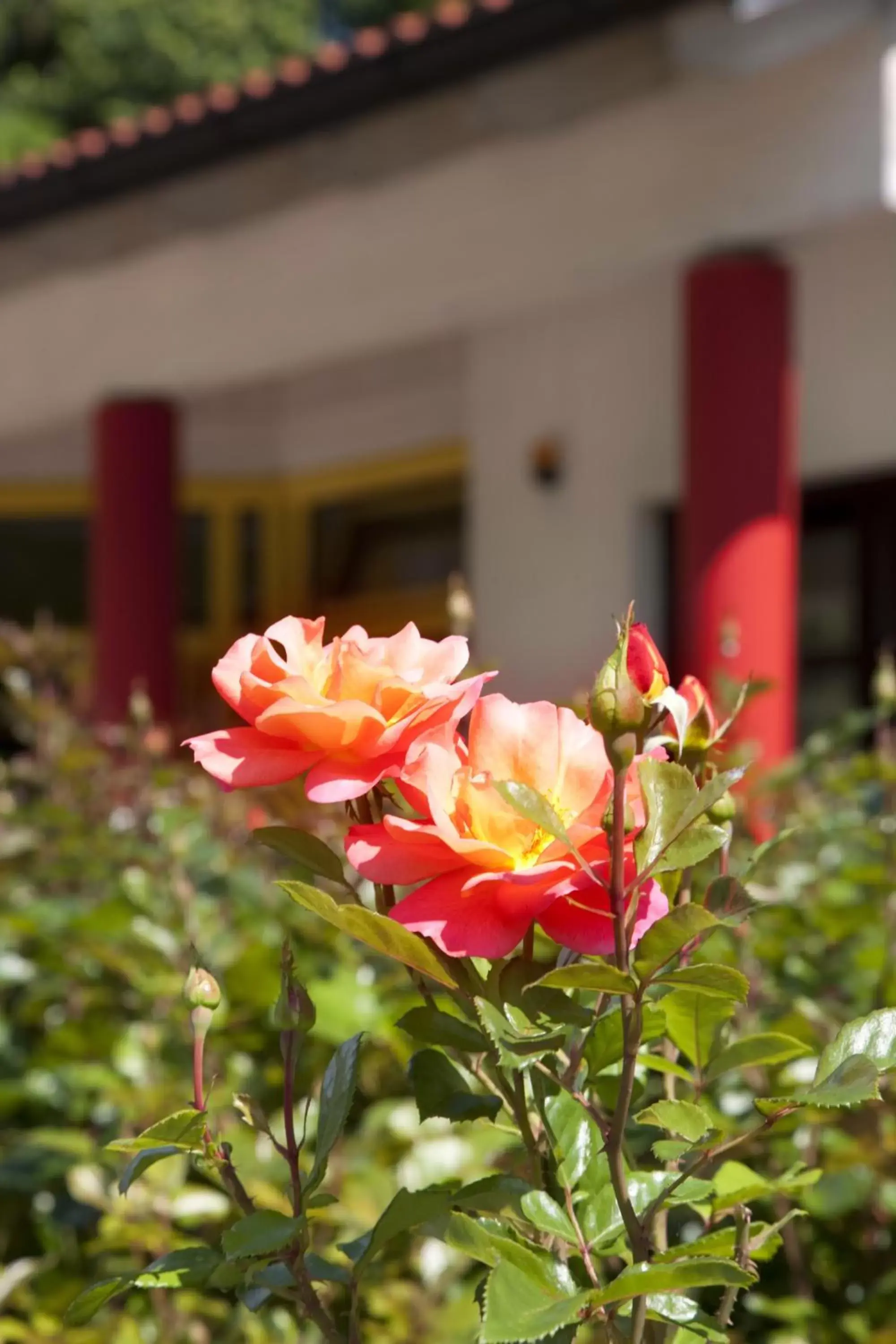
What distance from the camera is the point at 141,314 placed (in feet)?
22.2

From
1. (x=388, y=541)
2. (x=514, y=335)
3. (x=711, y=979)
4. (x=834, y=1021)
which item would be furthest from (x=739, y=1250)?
(x=388, y=541)

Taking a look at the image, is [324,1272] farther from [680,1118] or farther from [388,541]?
[388,541]

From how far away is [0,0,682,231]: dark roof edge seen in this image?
461 centimetres

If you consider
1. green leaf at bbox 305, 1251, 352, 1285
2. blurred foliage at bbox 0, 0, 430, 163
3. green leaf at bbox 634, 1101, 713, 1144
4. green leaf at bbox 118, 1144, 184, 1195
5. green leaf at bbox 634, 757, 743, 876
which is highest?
blurred foliage at bbox 0, 0, 430, 163

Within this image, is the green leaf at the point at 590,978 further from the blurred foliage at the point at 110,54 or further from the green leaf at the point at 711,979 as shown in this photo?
the blurred foliage at the point at 110,54

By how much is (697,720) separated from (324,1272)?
375 millimetres

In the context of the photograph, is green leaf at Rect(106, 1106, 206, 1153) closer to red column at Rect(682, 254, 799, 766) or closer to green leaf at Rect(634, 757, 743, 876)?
green leaf at Rect(634, 757, 743, 876)

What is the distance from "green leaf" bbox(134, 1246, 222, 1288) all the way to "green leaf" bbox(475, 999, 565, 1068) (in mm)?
241

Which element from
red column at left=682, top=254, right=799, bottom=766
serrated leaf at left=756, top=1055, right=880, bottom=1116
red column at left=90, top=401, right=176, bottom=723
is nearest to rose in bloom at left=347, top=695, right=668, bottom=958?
serrated leaf at left=756, top=1055, right=880, bottom=1116

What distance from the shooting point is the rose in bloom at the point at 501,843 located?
0.72 meters

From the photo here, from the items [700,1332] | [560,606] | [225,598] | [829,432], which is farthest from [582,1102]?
[225,598]

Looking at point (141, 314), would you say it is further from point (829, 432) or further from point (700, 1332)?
point (700, 1332)

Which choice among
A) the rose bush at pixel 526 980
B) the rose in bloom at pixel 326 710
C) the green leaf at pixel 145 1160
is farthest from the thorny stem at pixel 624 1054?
the green leaf at pixel 145 1160

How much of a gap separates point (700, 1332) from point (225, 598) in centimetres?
834
